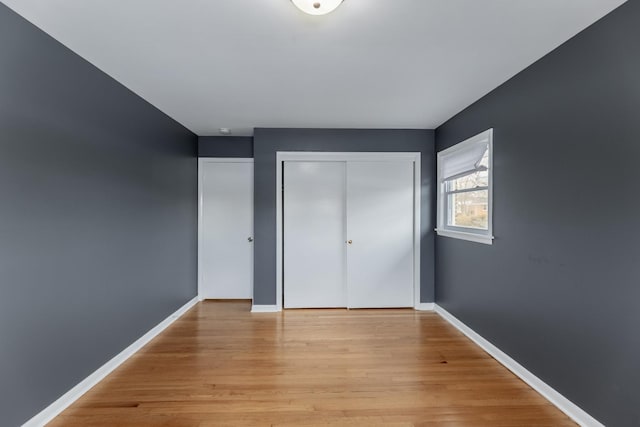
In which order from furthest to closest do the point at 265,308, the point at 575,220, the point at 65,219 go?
the point at 265,308
the point at 65,219
the point at 575,220

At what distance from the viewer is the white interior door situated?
420cm

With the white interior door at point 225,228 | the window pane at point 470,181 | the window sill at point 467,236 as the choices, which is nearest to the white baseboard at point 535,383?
the window sill at point 467,236

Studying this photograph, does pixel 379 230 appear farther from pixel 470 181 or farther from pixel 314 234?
pixel 470 181

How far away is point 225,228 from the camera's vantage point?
422cm

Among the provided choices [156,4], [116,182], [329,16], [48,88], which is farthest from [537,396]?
[48,88]

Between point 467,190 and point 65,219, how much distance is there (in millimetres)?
3501

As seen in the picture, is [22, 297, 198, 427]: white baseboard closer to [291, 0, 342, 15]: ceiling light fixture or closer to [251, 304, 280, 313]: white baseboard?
[251, 304, 280, 313]: white baseboard

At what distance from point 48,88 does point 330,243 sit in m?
2.99

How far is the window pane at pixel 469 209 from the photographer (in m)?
2.87

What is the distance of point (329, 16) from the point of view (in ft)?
5.41

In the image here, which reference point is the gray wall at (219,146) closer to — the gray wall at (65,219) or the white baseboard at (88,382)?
the gray wall at (65,219)

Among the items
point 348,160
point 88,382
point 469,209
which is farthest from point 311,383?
point 348,160

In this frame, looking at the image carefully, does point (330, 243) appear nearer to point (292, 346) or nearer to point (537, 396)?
point (292, 346)

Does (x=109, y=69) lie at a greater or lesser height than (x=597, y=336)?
greater
